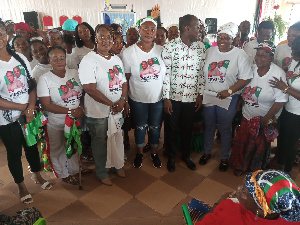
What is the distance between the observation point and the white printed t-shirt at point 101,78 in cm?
202

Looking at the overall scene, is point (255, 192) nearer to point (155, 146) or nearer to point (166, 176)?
point (166, 176)

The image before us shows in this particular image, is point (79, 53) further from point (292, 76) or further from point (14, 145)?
point (292, 76)

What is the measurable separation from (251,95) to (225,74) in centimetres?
35

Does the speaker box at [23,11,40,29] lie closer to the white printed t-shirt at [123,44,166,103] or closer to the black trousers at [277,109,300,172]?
the white printed t-shirt at [123,44,166,103]

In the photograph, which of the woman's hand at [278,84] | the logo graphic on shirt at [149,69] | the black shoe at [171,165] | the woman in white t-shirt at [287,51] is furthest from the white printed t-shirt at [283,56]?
the black shoe at [171,165]

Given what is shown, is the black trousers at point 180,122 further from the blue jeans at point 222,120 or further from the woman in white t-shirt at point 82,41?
the woman in white t-shirt at point 82,41

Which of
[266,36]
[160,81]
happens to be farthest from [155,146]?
[266,36]

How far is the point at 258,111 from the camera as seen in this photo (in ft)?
7.73

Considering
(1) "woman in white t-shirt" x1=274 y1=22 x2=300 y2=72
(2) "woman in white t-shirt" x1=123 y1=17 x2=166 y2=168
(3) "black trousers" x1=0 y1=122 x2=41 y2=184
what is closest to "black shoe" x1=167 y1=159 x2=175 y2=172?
(2) "woman in white t-shirt" x1=123 y1=17 x2=166 y2=168

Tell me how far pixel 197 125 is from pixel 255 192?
2054mm

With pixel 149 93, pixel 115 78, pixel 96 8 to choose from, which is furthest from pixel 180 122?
pixel 96 8

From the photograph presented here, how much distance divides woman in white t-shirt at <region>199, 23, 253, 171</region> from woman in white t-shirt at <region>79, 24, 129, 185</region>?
96cm

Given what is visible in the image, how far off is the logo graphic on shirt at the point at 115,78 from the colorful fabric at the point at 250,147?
1.42 metres

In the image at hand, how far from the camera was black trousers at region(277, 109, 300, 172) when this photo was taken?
2223 mm
